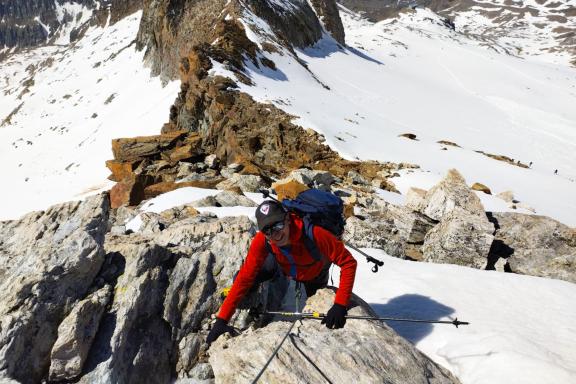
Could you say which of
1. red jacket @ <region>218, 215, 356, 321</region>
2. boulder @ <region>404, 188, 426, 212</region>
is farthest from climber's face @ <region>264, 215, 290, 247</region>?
boulder @ <region>404, 188, 426, 212</region>

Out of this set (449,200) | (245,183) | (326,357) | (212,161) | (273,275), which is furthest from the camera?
(212,161)

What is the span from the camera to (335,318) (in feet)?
15.4

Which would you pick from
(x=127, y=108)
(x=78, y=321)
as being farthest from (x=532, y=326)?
(x=127, y=108)

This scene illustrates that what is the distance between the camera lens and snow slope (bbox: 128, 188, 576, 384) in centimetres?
488

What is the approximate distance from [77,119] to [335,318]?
53.9 meters

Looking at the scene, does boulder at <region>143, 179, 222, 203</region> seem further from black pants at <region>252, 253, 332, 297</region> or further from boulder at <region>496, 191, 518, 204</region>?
boulder at <region>496, 191, 518, 204</region>

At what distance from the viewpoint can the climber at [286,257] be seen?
4.69 m

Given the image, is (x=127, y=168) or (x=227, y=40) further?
(x=227, y=40)

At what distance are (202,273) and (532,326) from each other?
5.40 m

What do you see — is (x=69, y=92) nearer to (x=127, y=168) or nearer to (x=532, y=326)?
(x=127, y=168)

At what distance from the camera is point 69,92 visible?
6481 cm

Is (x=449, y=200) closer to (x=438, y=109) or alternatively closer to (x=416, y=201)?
(x=416, y=201)

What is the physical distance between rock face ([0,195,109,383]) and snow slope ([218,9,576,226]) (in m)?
17.7

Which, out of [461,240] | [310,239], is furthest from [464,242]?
[310,239]
